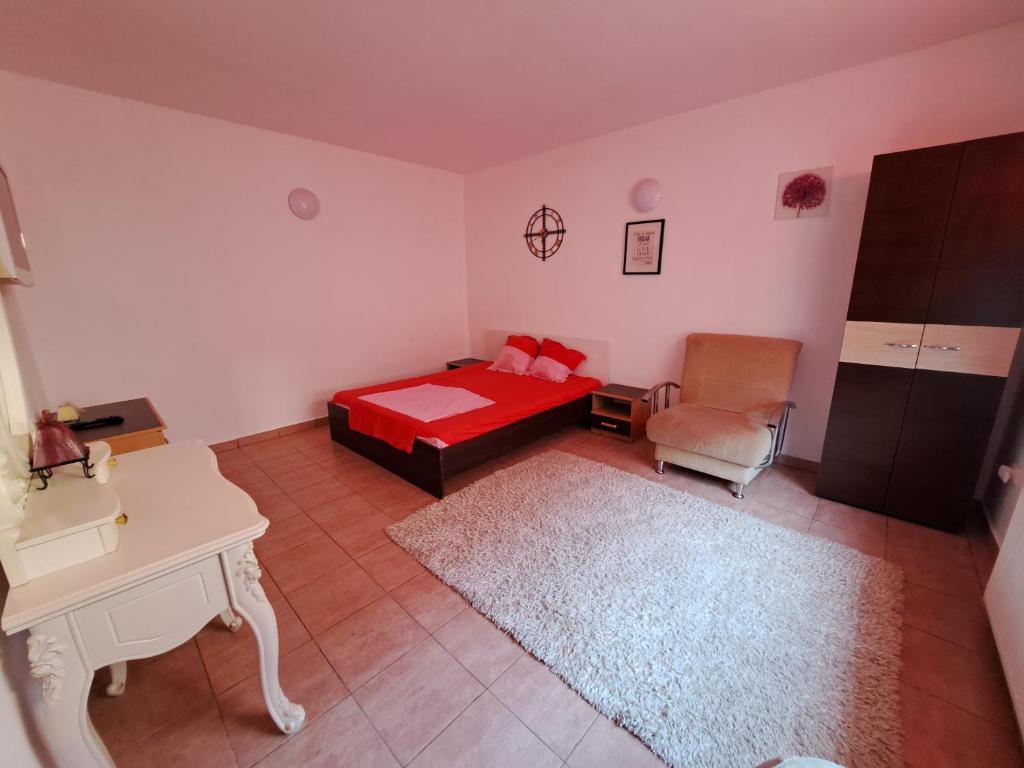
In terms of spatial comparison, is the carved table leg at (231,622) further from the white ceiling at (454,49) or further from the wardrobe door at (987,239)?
the wardrobe door at (987,239)

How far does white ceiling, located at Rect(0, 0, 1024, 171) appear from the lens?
1948 millimetres

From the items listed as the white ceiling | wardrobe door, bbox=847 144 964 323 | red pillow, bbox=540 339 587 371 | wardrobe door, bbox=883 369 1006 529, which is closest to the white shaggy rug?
wardrobe door, bbox=883 369 1006 529

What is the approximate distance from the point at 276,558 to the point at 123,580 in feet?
4.76

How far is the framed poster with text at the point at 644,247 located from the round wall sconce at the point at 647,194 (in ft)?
0.42

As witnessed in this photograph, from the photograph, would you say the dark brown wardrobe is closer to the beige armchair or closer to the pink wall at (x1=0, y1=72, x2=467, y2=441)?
the beige armchair

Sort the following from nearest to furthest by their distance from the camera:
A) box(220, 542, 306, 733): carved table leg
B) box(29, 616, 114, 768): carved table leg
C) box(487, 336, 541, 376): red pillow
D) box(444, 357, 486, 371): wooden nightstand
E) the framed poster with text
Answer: box(29, 616, 114, 768): carved table leg < box(220, 542, 306, 733): carved table leg < the framed poster with text < box(487, 336, 541, 376): red pillow < box(444, 357, 486, 371): wooden nightstand

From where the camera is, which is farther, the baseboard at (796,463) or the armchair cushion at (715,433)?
the baseboard at (796,463)

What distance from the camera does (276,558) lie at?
2195 millimetres

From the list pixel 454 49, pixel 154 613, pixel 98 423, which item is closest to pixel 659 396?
pixel 454 49

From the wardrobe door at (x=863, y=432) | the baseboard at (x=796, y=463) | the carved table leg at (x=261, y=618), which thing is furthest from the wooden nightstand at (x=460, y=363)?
the carved table leg at (x=261, y=618)

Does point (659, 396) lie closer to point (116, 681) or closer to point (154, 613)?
point (154, 613)

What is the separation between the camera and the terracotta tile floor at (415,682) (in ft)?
4.24

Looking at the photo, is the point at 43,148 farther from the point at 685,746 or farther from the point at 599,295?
the point at 685,746

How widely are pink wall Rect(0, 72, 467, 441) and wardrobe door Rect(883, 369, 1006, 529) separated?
4358mm
